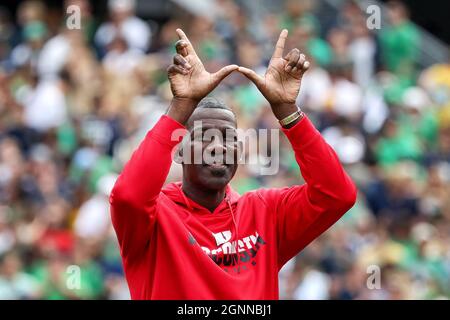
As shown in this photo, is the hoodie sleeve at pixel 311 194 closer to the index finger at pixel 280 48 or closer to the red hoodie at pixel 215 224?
the red hoodie at pixel 215 224

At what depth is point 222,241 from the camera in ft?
15.5

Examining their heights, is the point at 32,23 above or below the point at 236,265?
above

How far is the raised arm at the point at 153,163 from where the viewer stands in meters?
4.46

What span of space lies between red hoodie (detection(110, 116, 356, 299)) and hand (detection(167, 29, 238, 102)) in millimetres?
135

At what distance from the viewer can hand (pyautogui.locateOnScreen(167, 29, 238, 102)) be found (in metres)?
4.55

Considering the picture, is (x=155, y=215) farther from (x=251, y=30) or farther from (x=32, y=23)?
(x=32, y=23)

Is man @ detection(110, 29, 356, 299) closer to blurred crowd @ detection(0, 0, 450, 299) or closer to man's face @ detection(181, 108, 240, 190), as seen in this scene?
man's face @ detection(181, 108, 240, 190)

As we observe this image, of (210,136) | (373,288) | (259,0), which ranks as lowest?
(373,288)

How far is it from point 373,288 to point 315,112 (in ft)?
9.41

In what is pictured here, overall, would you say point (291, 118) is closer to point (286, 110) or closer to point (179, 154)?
point (286, 110)

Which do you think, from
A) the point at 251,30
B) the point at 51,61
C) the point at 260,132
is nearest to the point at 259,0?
the point at 251,30

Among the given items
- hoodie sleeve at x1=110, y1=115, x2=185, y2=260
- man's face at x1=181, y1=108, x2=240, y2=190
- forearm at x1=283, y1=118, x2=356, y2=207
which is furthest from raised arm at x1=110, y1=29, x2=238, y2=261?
forearm at x1=283, y1=118, x2=356, y2=207

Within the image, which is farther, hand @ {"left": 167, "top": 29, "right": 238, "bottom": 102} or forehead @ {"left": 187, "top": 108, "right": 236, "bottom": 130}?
forehead @ {"left": 187, "top": 108, "right": 236, "bottom": 130}

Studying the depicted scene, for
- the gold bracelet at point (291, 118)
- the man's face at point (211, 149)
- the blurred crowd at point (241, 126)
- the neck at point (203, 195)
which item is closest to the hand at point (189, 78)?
the man's face at point (211, 149)
